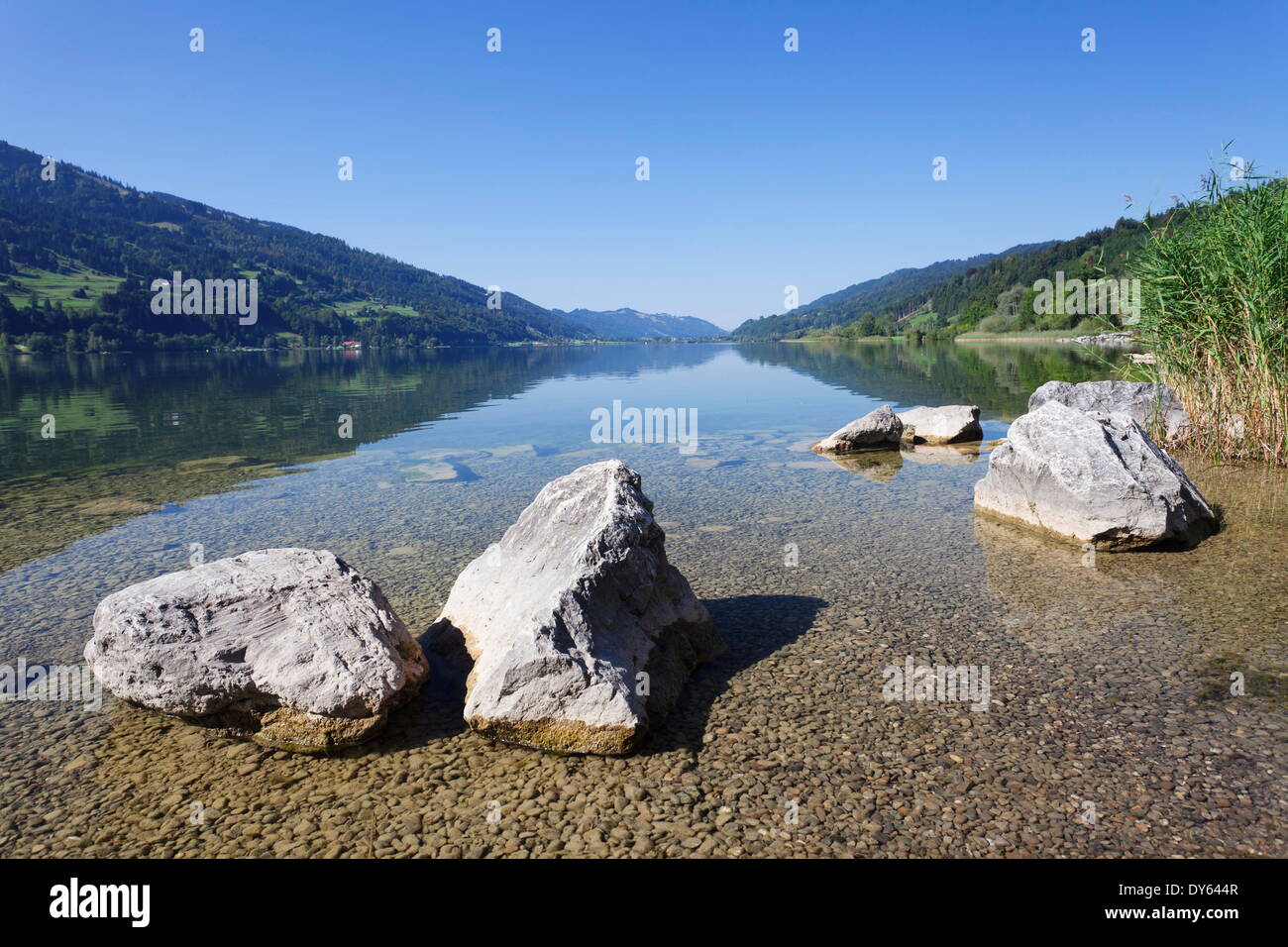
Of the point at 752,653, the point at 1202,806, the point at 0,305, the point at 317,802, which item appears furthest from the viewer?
the point at 0,305

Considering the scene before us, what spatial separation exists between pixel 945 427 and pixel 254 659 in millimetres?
24216

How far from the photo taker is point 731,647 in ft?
31.7

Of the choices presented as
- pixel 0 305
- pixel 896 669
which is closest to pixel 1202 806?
pixel 896 669

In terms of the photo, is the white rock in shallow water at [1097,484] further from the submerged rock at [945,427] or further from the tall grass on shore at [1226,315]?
the submerged rock at [945,427]

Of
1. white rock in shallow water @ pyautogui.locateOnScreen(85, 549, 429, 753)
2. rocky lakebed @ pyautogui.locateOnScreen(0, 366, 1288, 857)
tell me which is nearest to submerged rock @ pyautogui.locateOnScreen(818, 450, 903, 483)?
rocky lakebed @ pyautogui.locateOnScreen(0, 366, 1288, 857)

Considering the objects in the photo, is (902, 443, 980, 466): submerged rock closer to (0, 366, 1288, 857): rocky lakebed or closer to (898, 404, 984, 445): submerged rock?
(898, 404, 984, 445): submerged rock

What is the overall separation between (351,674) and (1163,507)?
528 inches

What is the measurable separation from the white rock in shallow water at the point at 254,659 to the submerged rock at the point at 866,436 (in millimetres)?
19291

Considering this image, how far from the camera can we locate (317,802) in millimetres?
6438

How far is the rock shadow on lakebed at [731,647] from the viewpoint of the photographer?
746 centimetres

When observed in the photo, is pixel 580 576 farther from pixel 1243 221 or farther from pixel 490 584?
pixel 1243 221

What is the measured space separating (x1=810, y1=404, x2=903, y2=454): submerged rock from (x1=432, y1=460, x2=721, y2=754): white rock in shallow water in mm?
15878

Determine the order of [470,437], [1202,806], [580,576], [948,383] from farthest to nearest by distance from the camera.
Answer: [948,383] → [470,437] → [580,576] → [1202,806]

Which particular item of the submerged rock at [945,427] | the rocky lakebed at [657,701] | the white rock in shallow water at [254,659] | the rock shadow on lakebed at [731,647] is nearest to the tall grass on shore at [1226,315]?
the submerged rock at [945,427]
